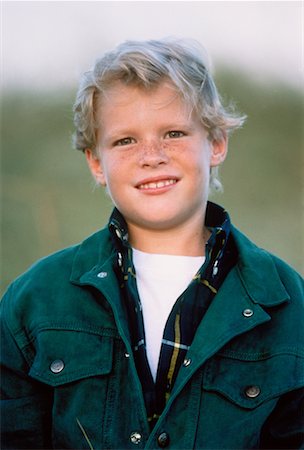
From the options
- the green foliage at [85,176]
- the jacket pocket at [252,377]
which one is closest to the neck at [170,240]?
the jacket pocket at [252,377]

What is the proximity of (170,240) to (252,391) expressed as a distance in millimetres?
640

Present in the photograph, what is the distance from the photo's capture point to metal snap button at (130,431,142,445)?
2420mm

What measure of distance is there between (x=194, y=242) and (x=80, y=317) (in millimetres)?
528

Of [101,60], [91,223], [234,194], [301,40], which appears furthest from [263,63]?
[101,60]

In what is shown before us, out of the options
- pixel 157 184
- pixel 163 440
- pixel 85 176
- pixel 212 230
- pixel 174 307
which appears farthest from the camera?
pixel 85 176

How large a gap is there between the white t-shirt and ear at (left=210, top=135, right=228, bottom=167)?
0.39 m

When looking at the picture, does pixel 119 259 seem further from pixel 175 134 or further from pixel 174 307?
pixel 175 134

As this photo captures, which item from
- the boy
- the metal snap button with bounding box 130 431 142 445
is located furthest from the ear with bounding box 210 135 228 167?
the metal snap button with bounding box 130 431 142 445

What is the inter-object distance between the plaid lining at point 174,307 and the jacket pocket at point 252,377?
0.45 ft

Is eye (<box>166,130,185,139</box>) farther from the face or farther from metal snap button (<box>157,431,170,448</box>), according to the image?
metal snap button (<box>157,431,170,448</box>)

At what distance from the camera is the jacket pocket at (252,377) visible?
247cm

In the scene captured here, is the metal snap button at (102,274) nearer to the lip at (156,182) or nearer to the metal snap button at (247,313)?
the lip at (156,182)

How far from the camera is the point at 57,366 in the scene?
254 cm

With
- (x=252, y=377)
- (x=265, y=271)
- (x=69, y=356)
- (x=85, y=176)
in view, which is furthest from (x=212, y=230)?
(x=85, y=176)
